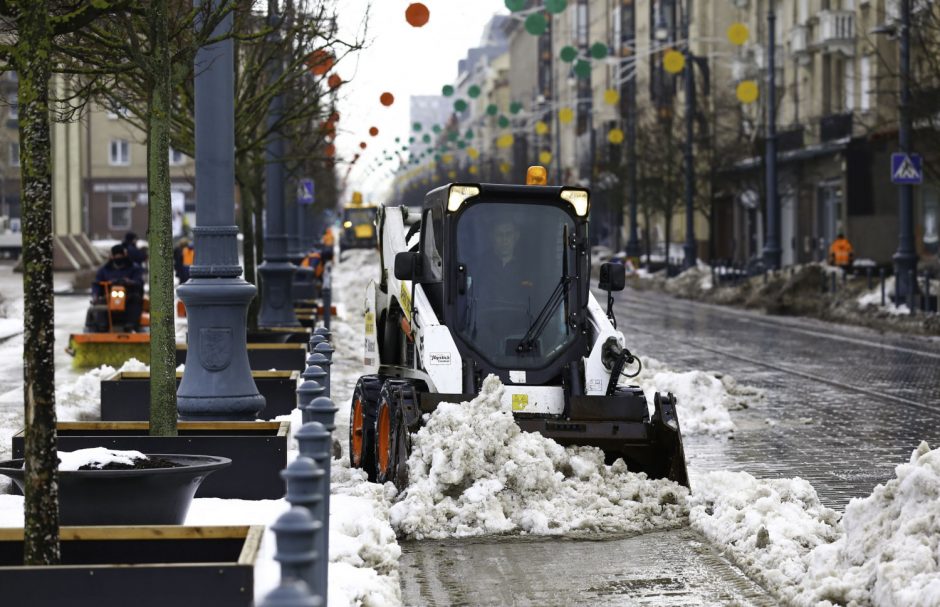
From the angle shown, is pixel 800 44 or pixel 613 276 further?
pixel 800 44

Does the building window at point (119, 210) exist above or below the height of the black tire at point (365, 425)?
above

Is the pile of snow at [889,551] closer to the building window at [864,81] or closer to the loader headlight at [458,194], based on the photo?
the loader headlight at [458,194]

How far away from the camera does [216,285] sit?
11820mm

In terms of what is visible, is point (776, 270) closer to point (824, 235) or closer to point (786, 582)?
point (824, 235)

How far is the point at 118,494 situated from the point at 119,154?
92765 millimetres

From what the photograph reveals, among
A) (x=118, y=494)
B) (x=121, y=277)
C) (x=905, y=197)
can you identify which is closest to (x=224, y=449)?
(x=118, y=494)

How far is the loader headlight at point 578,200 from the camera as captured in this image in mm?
11383

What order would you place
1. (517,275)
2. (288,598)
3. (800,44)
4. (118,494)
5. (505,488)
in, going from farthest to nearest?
(800,44)
(517,275)
(505,488)
(118,494)
(288,598)

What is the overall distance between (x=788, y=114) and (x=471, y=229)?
50.1m

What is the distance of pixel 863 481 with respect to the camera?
37.1 ft

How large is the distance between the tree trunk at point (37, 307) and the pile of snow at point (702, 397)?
333 inches

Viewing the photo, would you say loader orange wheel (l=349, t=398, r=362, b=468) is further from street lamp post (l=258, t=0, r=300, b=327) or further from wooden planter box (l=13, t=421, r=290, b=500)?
street lamp post (l=258, t=0, r=300, b=327)

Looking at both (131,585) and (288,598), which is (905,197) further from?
(288,598)

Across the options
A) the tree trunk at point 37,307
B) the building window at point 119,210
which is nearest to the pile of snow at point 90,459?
the tree trunk at point 37,307
